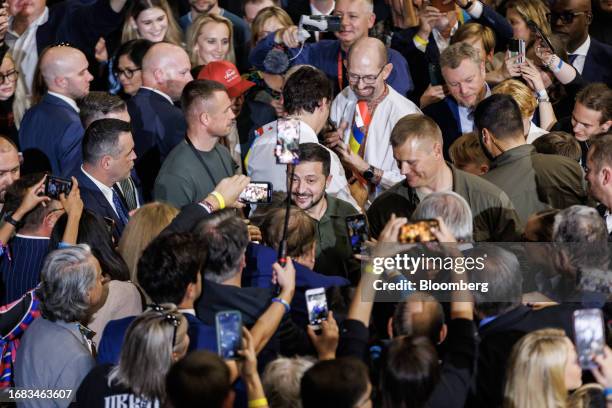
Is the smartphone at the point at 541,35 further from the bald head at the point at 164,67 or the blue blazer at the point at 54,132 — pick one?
the blue blazer at the point at 54,132

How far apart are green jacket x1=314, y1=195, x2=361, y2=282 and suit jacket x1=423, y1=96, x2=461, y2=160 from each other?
1.60 metres

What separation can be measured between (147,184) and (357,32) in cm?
192

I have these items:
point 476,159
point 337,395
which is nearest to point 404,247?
point 337,395

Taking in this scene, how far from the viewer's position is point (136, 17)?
8.27 metres

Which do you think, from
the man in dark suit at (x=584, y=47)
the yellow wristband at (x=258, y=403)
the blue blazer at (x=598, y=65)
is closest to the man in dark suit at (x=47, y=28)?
the man in dark suit at (x=584, y=47)

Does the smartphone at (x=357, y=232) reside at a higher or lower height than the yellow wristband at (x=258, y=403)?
higher

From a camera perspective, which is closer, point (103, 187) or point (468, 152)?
point (103, 187)

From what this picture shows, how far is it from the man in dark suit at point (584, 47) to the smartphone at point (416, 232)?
413 centimetres

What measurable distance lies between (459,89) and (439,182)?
1.53 m

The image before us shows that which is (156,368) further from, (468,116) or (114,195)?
(468,116)

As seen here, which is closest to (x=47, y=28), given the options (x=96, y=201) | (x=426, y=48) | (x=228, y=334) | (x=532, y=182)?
(x=96, y=201)

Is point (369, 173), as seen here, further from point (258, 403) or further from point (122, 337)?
point (258, 403)

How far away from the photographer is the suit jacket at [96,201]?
5.84 m

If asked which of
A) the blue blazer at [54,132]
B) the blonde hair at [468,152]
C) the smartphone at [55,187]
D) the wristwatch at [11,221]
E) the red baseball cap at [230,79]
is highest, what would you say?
the red baseball cap at [230,79]
